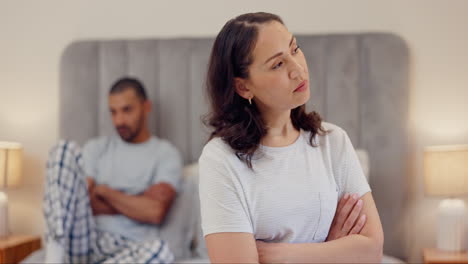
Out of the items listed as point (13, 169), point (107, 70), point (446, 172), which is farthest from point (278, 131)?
point (107, 70)

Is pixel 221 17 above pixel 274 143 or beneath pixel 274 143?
above

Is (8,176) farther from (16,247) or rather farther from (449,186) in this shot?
(449,186)

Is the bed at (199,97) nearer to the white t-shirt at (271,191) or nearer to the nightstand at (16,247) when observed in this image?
the nightstand at (16,247)

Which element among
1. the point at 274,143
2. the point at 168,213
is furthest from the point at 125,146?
the point at 274,143

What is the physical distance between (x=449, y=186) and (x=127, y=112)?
2.47ft

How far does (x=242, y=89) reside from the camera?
0.66m

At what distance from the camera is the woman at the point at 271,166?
619 mm

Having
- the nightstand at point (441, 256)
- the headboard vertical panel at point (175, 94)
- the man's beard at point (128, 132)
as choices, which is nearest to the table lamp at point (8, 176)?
the man's beard at point (128, 132)

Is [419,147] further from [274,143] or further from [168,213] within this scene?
[274,143]

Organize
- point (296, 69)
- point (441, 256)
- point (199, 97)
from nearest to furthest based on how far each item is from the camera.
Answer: point (296, 69), point (441, 256), point (199, 97)

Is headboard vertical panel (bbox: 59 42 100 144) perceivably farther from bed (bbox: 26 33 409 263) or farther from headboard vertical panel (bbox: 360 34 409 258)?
headboard vertical panel (bbox: 360 34 409 258)

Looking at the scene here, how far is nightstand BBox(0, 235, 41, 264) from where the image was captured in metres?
1.48

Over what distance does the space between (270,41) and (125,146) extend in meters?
1.10

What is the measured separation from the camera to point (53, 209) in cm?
133
